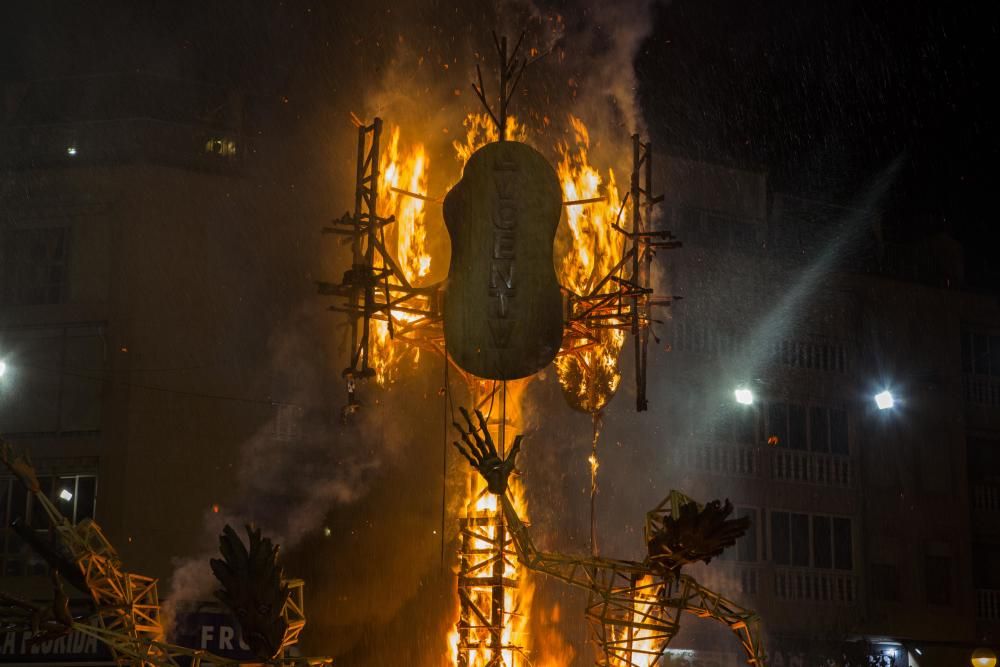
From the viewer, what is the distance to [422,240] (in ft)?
61.8

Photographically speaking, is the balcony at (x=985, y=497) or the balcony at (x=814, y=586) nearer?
the balcony at (x=814, y=586)

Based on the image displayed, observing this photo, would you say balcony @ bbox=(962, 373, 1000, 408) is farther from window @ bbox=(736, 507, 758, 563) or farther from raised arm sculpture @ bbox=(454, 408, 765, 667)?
raised arm sculpture @ bbox=(454, 408, 765, 667)

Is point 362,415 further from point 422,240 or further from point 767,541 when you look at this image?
point 767,541

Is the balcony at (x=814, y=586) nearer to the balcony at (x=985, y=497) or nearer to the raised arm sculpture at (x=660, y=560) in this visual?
the balcony at (x=985, y=497)

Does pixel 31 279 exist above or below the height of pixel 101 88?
below

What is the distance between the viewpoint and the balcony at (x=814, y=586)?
29.9m

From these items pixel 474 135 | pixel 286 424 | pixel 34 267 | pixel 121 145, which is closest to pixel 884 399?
→ pixel 286 424

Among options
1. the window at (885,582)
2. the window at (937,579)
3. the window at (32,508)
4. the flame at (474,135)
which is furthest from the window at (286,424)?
the window at (937,579)

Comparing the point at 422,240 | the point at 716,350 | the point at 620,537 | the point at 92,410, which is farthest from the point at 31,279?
the point at 716,350

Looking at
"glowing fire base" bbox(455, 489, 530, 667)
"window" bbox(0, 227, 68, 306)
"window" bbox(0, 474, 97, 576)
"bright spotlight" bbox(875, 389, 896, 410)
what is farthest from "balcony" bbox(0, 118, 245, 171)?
"bright spotlight" bbox(875, 389, 896, 410)

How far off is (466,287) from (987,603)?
22900 mm

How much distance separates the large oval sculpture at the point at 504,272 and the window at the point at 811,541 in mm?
16721

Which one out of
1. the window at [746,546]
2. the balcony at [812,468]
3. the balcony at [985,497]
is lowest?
the window at [746,546]

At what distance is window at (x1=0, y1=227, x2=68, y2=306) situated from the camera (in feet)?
86.7
